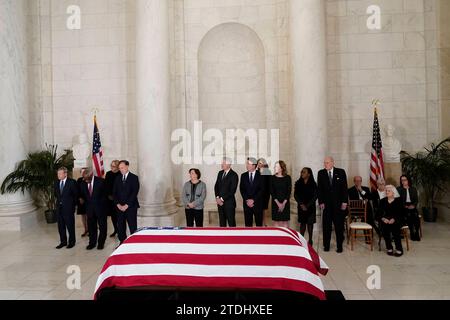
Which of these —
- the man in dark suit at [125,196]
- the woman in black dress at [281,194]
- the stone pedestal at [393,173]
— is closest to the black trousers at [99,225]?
the man in dark suit at [125,196]

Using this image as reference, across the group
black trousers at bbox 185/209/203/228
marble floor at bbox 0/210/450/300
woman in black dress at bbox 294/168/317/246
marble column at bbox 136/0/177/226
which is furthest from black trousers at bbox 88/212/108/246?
woman in black dress at bbox 294/168/317/246

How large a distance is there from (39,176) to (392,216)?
8.38 m

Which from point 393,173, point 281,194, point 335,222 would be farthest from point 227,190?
point 393,173

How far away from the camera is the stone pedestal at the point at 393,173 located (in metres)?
9.85

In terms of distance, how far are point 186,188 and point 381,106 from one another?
5853 millimetres

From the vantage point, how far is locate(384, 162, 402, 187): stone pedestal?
9.85 metres

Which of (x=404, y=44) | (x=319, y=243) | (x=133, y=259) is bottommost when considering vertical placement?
(x=319, y=243)

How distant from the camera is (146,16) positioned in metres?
9.64

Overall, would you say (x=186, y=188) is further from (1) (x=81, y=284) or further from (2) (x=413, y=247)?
(2) (x=413, y=247)

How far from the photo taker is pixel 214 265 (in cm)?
431

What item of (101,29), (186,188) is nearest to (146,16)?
(101,29)

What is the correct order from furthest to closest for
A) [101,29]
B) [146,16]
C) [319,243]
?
[101,29] → [146,16] → [319,243]

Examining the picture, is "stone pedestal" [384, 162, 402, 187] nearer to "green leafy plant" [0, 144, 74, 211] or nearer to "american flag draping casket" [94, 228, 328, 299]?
"american flag draping casket" [94, 228, 328, 299]

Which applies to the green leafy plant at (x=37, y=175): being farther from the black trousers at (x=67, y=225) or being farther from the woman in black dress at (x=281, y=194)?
the woman in black dress at (x=281, y=194)
